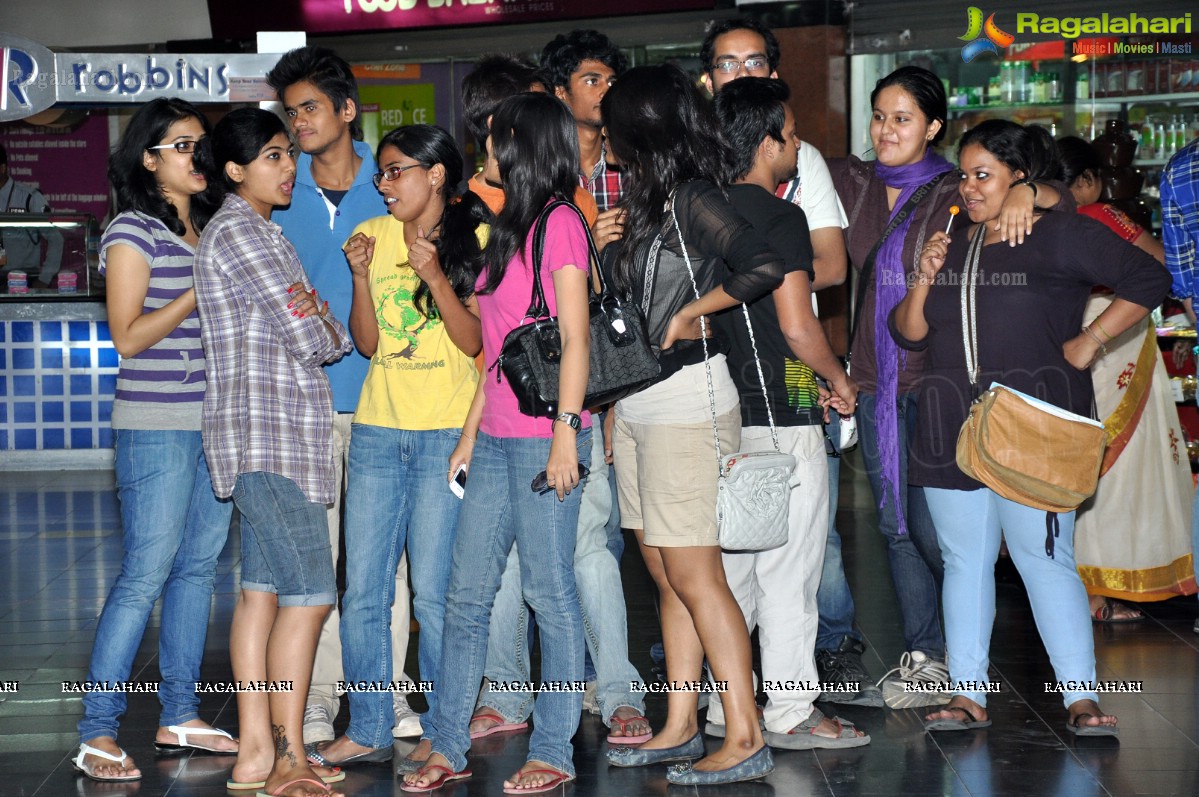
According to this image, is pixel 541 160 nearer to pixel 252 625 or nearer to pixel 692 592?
pixel 692 592

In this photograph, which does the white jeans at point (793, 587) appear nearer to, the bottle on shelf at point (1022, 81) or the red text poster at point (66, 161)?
the bottle on shelf at point (1022, 81)

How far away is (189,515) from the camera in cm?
376

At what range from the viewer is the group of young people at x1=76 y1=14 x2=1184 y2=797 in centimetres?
325

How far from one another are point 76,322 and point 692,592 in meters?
6.33

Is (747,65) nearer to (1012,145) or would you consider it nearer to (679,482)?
(1012,145)

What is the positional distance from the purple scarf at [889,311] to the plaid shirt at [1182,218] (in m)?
0.78

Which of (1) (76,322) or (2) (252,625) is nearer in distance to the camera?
(2) (252,625)

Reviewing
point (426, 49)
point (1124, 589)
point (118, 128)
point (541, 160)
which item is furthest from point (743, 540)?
point (118, 128)

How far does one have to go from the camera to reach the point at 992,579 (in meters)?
3.75

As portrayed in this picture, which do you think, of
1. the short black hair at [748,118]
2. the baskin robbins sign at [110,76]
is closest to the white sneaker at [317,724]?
the short black hair at [748,118]

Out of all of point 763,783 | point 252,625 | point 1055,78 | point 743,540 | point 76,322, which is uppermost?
point 1055,78

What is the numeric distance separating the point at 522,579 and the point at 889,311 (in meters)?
1.43

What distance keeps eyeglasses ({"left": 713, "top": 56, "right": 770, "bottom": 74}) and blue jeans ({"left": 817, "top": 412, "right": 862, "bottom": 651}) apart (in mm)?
1114

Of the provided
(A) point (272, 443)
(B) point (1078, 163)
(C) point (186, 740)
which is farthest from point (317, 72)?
(B) point (1078, 163)
